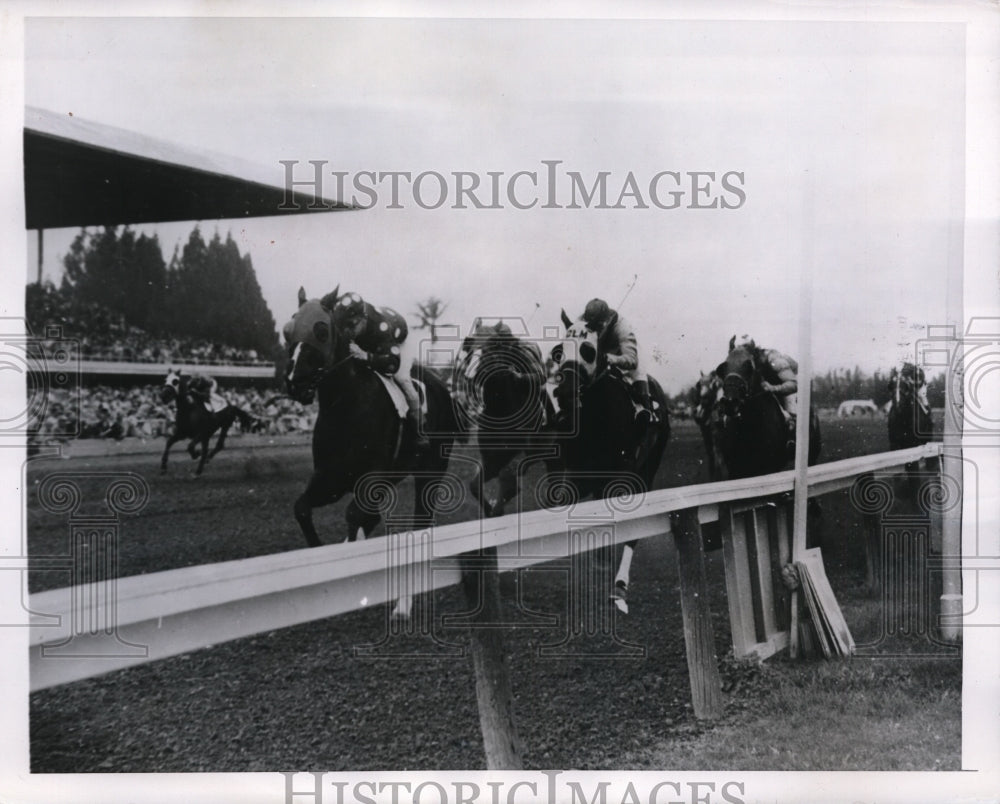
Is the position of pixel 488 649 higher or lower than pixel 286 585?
lower

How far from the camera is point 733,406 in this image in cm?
210

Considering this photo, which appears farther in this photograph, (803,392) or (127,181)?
(803,392)

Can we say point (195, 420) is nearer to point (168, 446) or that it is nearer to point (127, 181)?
point (168, 446)

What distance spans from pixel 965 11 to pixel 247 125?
6.26ft

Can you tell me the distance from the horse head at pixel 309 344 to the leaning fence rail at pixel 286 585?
1.38ft

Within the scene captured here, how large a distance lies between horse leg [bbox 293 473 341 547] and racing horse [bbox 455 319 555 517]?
38 cm

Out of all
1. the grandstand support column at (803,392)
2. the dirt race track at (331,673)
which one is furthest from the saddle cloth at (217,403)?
the grandstand support column at (803,392)

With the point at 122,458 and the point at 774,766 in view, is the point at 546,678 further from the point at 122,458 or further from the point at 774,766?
the point at 122,458

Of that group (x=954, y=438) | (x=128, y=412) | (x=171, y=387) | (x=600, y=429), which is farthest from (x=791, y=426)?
(x=128, y=412)

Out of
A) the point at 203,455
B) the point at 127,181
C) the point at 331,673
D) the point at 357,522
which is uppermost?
the point at 127,181

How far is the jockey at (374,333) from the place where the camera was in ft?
6.31

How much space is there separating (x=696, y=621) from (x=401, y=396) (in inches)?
40.9

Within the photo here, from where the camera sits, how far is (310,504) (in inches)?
76.0

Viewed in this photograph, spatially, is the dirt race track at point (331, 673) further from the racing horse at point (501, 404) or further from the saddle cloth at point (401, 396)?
the saddle cloth at point (401, 396)
